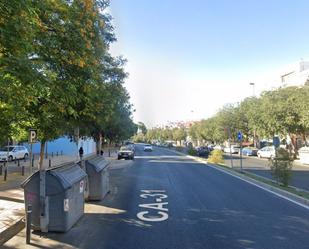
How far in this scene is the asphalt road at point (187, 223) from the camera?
8.64m

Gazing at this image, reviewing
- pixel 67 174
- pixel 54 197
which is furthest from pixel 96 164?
pixel 54 197

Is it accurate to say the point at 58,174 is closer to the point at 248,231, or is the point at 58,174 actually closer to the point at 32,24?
the point at 32,24

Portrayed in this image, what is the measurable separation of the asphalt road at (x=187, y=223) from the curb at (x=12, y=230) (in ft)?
0.68

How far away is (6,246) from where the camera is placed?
8578 millimetres

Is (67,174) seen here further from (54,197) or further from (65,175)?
(54,197)

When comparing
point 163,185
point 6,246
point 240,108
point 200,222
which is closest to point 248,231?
point 200,222

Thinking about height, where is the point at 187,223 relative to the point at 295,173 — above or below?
below

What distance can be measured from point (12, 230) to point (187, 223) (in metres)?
3.92

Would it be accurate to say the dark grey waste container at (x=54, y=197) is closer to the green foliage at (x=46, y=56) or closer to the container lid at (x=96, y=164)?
the green foliage at (x=46, y=56)

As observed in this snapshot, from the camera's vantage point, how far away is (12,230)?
970cm

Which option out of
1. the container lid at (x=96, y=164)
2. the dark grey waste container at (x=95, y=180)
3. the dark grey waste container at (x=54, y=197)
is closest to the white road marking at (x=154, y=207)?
the dark grey waste container at (x=95, y=180)

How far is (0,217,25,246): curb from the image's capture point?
905cm

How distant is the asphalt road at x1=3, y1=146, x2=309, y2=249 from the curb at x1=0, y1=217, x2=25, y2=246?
208mm

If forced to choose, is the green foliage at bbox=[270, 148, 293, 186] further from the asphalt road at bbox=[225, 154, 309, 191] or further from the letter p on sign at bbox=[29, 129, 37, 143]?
the letter p on sign at bbox=[29, 129, 37, 143]
